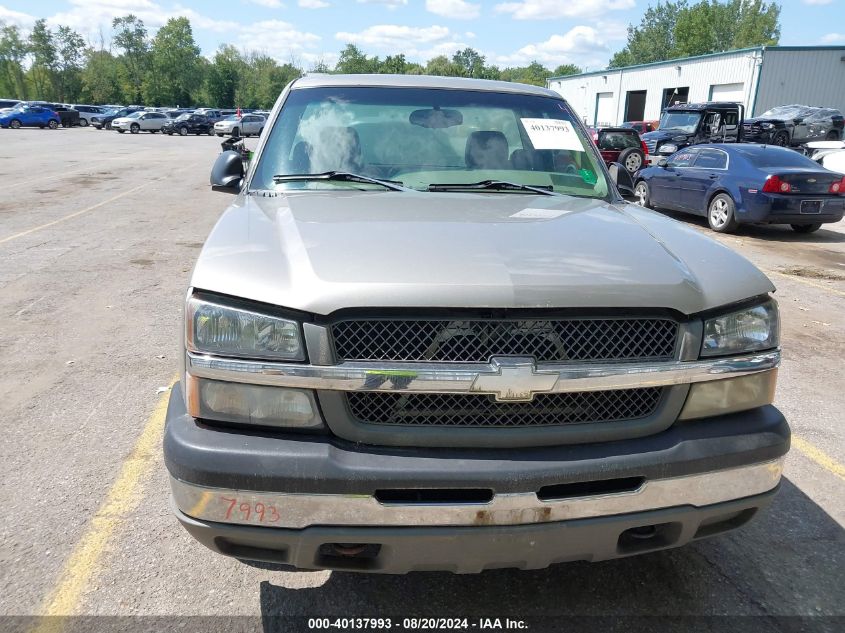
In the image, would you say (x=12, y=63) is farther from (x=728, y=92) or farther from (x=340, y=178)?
(x=340, y=178)

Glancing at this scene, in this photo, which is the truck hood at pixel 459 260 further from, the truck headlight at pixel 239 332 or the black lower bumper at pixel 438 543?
the black lower bumper at pixel 438 543

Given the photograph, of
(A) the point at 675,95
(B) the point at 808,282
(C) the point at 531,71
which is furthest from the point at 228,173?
(C) the point at 531,71

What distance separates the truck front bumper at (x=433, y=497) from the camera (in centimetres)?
191

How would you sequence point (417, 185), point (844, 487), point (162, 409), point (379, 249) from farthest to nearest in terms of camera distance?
1. point (162, 409)
2. point (844, 487)
3. point (417, 185)
4. point (379, 249)

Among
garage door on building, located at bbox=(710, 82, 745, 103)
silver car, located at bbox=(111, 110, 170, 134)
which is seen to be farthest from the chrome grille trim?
silver car, located at bbox=(111, 110, 170, 134)

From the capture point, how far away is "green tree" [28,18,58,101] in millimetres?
98125

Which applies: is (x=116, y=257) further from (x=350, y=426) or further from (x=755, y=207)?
(x=755, y=207)

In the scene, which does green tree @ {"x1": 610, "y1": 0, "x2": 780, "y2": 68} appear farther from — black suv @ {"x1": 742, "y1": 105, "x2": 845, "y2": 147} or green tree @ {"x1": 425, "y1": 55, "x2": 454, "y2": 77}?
black suv @ {"x1": 742, "y1": 105, "x2": 845, "y2": 147}

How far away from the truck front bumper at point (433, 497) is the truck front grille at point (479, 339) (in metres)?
0.28

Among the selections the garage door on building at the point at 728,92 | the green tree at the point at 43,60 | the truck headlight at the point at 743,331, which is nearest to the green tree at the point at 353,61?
the green tree at the point at 43,60

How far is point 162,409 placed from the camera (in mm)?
4176

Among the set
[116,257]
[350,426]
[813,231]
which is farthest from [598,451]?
[813,231]

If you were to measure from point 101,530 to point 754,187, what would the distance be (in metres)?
10.8

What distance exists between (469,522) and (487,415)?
0.31 metres
